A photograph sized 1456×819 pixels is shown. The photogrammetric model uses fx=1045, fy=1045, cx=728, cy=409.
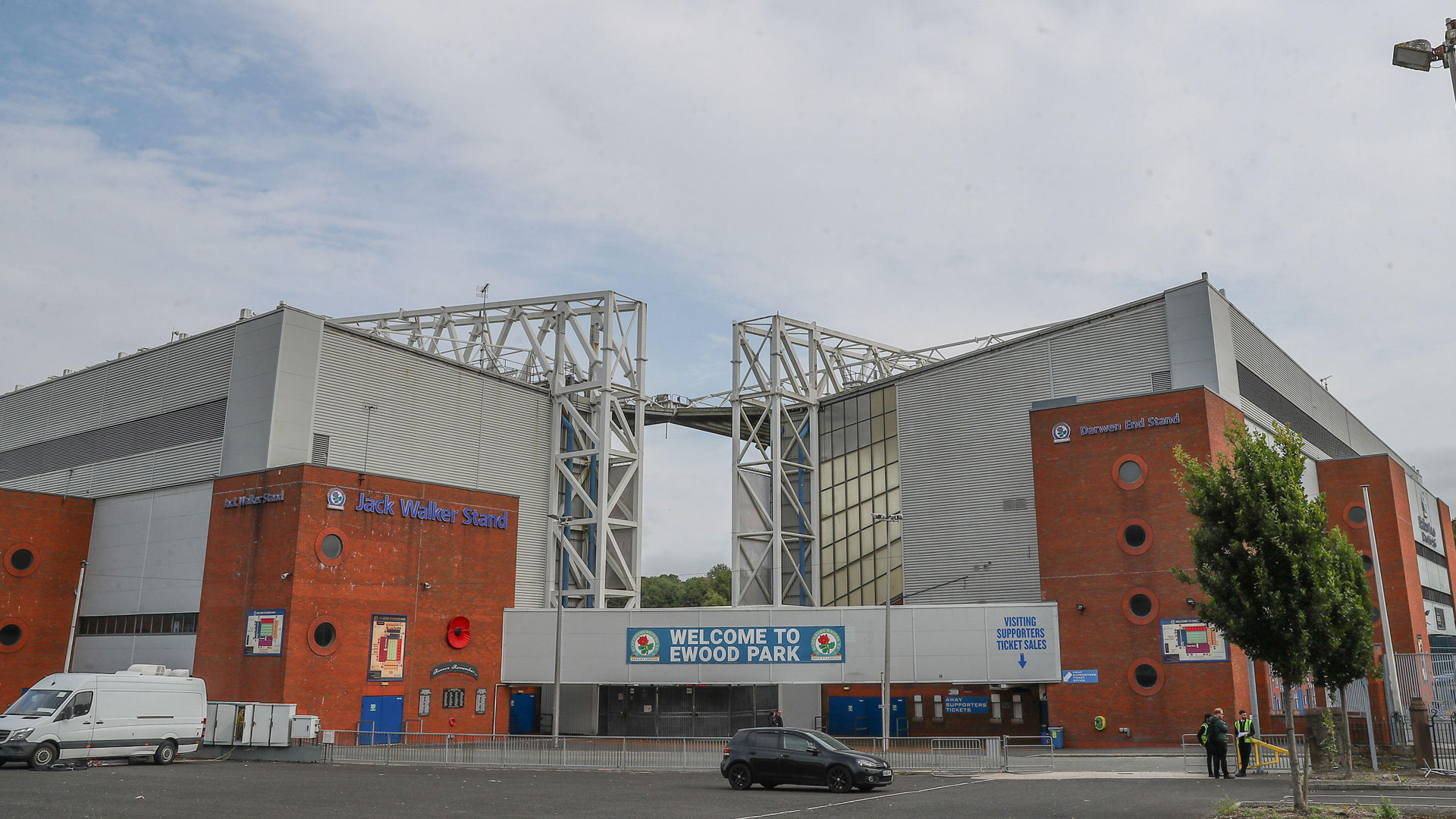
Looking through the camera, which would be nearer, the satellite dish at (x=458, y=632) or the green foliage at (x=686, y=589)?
the satellite dish at (x=458, y=632)

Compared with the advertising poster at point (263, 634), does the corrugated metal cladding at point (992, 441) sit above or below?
above

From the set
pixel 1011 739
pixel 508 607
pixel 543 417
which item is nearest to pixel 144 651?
pixel 508 607

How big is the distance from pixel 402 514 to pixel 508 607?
7819 millimetres

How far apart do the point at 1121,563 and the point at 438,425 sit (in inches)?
1269

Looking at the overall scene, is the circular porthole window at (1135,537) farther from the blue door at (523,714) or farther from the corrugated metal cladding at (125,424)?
the corrugated metal cladding at (125,424)

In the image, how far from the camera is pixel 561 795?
23.3 meters

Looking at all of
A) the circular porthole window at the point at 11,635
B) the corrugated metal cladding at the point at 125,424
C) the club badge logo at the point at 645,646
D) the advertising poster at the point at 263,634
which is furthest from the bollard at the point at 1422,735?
the circular porthole window at the point at 11,635

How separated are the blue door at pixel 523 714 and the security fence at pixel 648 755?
14.7 metres

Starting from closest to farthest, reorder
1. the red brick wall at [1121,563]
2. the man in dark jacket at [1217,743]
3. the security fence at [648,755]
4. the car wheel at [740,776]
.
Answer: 1. the car wheel at [740,776]
2. the man in dark jacket at [1217,743]
3. the security fence at [648,755]
4. the red brick wall at [1121,563]

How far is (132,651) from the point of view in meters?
47.0

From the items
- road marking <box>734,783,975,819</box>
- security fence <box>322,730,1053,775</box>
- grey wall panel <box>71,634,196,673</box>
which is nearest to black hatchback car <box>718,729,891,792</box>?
road marking <box>734,783,975,819</box>

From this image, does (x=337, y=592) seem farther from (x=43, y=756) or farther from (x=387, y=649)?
(x=43, y=756)

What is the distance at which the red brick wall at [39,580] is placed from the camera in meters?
46.1

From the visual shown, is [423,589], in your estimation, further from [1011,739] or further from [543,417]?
[1011,739]
